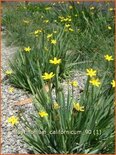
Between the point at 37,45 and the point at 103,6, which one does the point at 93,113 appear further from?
the point at 103,6

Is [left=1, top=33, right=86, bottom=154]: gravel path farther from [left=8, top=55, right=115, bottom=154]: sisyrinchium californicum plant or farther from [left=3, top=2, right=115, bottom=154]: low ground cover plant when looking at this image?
[left=8, top=55, right=115, bottom=154]: sisyrinchium californicum plant

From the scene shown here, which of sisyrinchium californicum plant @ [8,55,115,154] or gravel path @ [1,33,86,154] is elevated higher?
sisyrinchium californicum plant @ [8,55,115,154]

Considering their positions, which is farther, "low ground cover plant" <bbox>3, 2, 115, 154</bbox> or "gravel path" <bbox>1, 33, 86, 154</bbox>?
"gravel path" <bbox>1, 33, 86, 154</bbox>

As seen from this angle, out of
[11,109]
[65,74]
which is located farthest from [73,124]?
[65,74]

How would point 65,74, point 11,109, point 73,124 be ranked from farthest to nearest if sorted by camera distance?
point 65,74
point 11,109
point 73,124

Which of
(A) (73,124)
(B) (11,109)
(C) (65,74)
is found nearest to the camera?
(A) (73,124)

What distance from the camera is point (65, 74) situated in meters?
5.09

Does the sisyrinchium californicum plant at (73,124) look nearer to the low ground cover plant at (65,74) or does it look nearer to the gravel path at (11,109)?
the low ground cover plant at (65,74)

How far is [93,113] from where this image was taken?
3.43 m

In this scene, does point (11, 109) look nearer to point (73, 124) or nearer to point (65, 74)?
point (65, 74)

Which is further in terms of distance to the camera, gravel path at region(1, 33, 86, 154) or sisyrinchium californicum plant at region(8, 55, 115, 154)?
gravel path at region(1, 33, 86, 154)

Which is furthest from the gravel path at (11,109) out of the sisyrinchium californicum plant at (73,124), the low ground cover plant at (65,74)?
the sisyrinchium californicum plant at (73,124)

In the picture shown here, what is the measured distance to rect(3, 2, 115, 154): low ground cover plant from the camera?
3.43 m

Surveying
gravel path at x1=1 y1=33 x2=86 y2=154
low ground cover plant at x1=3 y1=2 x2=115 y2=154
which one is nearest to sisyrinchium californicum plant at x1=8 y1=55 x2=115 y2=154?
low ground cover plant at x1=3 y1=2 x2=115 y2=154
